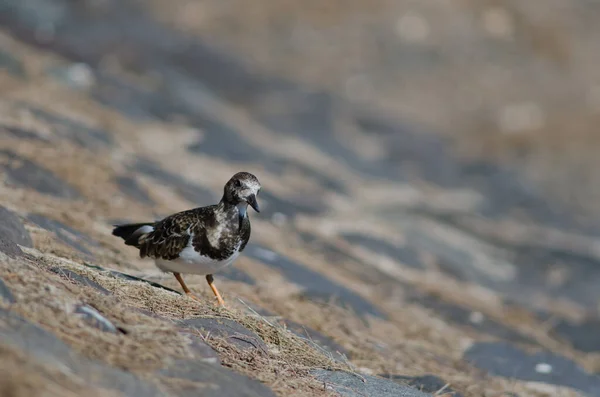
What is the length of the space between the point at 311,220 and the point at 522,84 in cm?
1436

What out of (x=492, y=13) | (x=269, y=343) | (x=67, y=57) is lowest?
(x=269, y=343)

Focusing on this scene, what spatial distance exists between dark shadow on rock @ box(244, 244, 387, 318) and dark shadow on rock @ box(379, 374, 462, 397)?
2.60 m

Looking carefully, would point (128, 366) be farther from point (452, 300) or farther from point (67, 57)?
point (67, 57)

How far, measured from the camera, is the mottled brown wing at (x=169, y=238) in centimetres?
869

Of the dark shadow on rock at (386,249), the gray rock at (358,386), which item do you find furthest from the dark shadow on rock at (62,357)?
the dark shadow on rock at (386,249)

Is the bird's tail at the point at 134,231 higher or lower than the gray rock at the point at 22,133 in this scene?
lower

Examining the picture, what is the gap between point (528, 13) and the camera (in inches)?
1248

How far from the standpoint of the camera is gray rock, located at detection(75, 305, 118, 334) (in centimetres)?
608

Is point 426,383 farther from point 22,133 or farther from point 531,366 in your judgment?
point 22,133

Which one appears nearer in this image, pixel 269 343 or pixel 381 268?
pixel 269 343

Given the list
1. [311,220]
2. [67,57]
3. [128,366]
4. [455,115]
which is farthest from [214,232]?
[455,115]

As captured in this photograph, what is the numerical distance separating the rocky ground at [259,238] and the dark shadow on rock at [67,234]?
56mm

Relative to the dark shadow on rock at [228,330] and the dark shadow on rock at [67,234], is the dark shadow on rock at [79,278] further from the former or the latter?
the dark shadow on rock at [67,234]

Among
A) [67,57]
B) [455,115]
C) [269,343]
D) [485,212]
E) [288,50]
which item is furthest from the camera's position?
[288,50]
